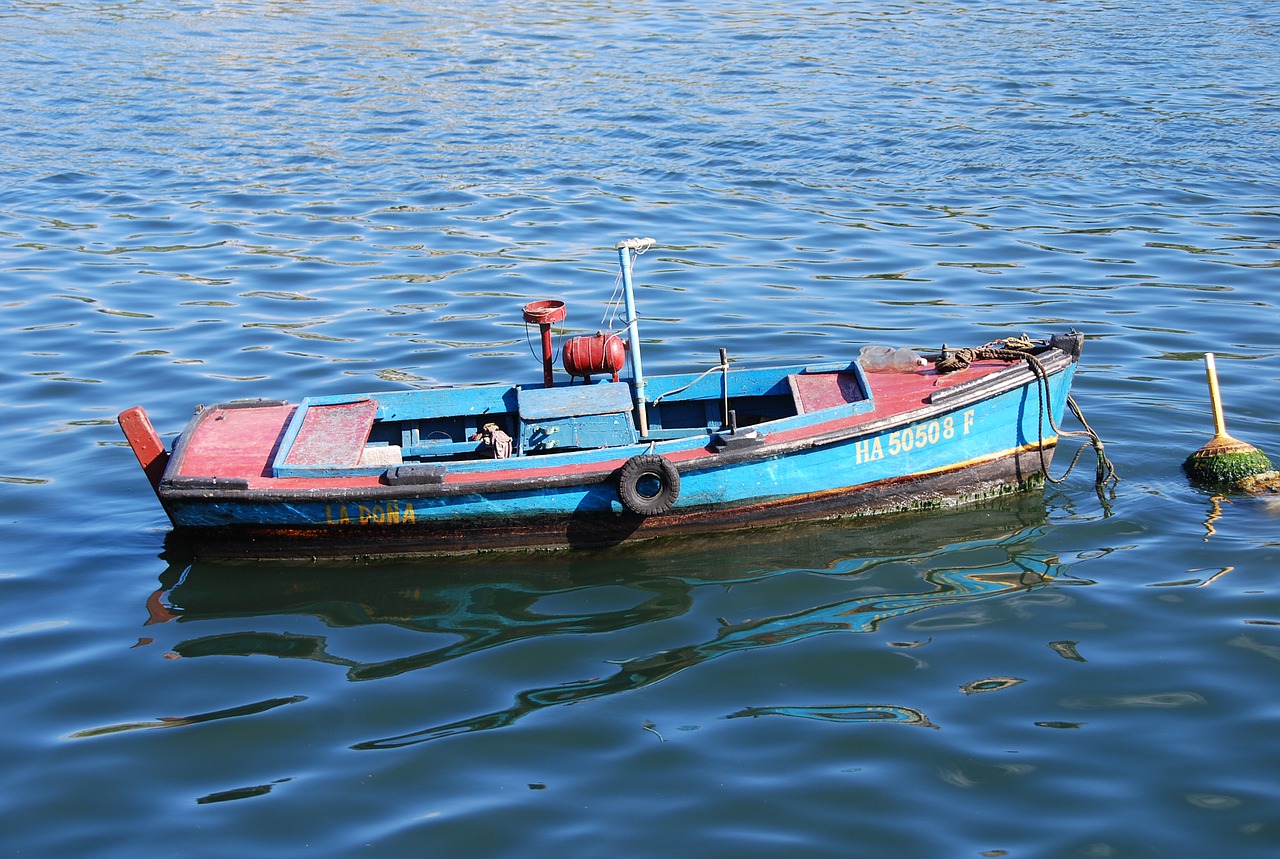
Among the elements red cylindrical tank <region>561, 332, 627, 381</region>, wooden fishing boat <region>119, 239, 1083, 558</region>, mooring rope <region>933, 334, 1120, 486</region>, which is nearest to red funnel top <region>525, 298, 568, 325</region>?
wooden fishing boat <region>119, 239, 1083, 558</region>

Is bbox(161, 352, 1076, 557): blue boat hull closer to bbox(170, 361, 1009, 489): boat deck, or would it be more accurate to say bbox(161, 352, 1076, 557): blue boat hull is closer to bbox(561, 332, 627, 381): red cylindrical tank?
bbox(170, 361, 1009, 489): boat deck

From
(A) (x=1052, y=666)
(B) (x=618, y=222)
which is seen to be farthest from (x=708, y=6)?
(A) (x=1052, y=666)

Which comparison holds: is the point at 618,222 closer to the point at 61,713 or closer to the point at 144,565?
the point at 144,565

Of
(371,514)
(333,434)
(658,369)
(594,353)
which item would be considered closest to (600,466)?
(594,353)

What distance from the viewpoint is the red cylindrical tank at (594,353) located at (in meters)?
9.56

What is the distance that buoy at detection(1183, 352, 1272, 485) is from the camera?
9.52 metres

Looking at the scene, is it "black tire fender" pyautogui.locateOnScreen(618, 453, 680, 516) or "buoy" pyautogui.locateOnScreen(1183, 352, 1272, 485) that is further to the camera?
"buoy" pyautogui.locateOnScreen(1183, 352, 1272, 485)

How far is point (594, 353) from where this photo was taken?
31.4ft

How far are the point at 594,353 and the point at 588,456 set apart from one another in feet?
3.17

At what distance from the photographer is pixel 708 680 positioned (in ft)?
24.6

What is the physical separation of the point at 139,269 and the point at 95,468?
535 cm

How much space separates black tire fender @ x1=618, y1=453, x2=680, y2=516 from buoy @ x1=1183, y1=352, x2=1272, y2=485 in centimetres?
395

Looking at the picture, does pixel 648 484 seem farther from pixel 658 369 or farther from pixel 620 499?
pixel 658 369

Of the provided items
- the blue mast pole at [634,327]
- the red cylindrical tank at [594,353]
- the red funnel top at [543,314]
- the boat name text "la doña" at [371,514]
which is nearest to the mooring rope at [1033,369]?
the blue mast pole at [634,327]
